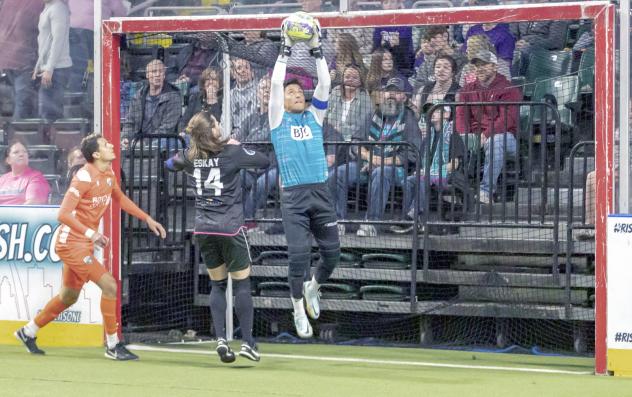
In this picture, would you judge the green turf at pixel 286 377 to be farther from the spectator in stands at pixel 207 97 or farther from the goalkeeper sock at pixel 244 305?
the spectator in stands at pixel 207 97

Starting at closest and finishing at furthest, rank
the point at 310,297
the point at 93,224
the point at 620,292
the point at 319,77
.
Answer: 1. the point at 620,292
2. the point at 319,77
3. the point at 310,297
4. the point at 93,224

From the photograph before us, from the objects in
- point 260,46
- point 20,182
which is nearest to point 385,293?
point 260,46

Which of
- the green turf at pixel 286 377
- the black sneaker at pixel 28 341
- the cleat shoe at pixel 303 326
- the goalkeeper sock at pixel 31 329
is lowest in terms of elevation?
the green turf at pixel 286 377

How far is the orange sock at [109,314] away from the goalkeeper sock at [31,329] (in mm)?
702

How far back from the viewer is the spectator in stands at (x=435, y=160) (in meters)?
12.8

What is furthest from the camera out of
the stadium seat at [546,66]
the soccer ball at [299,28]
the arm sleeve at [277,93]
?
the stadium seat at [546,66]

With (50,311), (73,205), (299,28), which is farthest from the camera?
(50,311)

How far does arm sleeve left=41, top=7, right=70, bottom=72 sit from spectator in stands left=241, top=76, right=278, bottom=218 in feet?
7.32

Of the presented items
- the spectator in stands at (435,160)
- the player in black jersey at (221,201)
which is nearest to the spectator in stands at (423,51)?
the spectator in stands at (435,160)

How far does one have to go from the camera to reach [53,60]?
12125 mm

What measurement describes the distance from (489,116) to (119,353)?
4.40 m

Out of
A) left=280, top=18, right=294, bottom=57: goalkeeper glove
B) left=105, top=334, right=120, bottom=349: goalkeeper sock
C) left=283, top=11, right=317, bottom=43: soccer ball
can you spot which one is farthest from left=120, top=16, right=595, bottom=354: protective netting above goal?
left=283, top=11, right=317, bottom=43: soccer ball

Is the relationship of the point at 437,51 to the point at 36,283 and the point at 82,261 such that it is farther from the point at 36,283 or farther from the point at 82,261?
the point at 36,283

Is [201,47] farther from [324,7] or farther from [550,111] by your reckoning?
[550,111]
